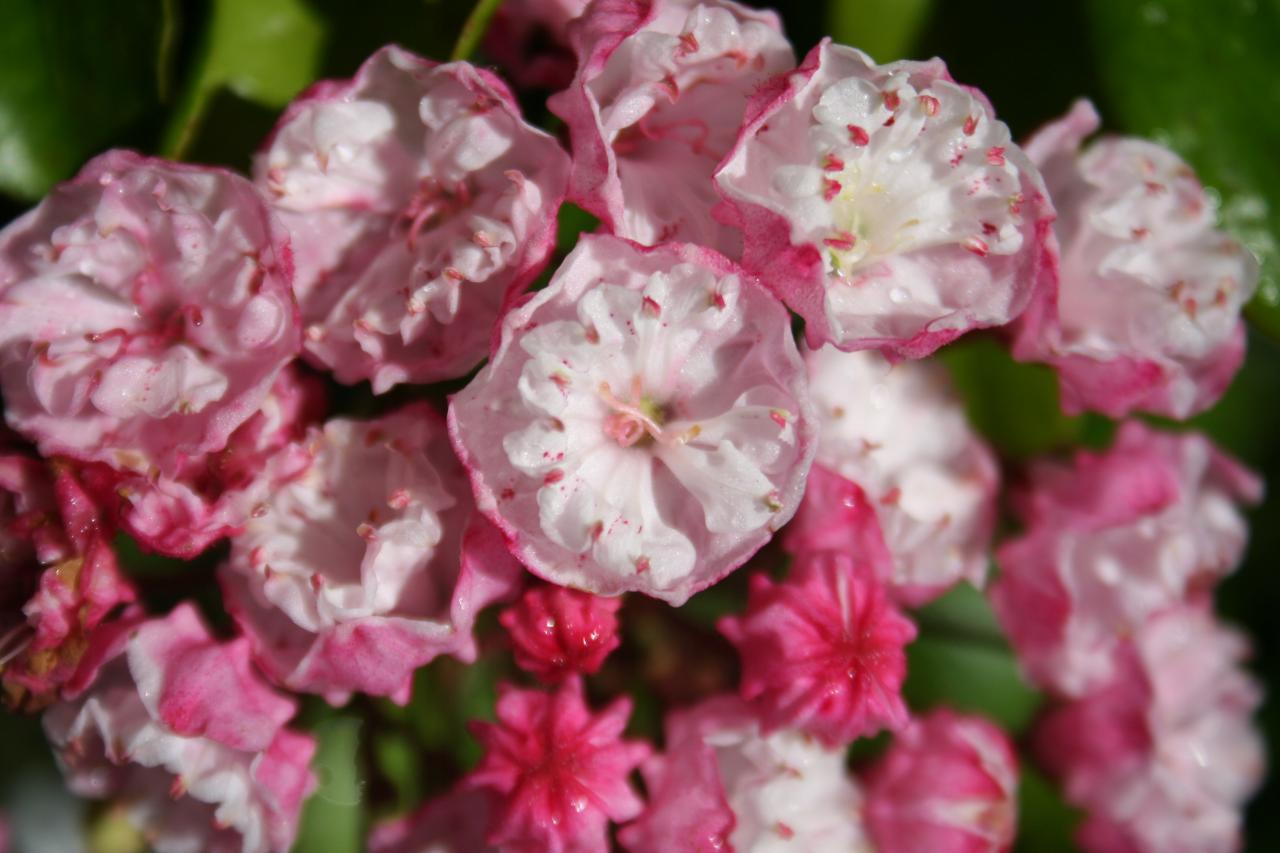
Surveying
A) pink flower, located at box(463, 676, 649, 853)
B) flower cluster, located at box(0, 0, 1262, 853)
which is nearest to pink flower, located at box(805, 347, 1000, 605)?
flower cluster, located at box(0, 0, 1262, 853)

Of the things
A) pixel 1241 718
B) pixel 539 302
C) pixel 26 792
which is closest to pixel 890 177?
pixel 539 302

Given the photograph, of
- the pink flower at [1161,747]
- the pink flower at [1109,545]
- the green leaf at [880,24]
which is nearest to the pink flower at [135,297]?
the green leaf at [880,24]

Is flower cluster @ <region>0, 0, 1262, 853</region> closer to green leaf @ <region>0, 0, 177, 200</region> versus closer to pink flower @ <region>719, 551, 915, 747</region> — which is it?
pink flower @ <region>719, 551, 915, 747</region>

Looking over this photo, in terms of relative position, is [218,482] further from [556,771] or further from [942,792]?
[942,792]

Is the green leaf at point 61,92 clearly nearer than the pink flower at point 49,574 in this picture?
No

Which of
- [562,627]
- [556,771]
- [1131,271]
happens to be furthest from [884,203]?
[556,771]

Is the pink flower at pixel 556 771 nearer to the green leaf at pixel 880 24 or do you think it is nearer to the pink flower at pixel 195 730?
the pink flower at pixel 195 730
